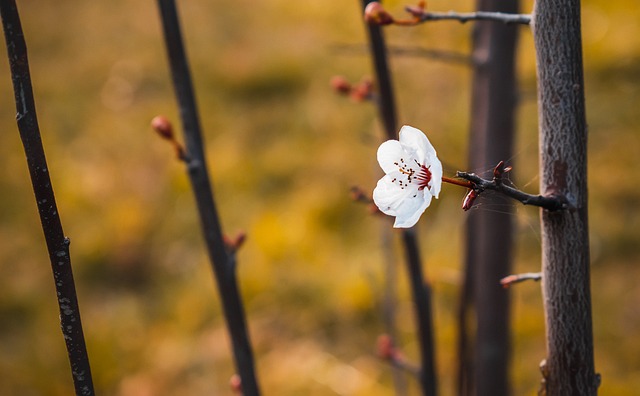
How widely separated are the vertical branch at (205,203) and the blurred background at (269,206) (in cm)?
63

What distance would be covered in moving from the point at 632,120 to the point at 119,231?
1.54m

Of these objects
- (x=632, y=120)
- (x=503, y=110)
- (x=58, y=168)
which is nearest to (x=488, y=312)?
(x=503, y=110)

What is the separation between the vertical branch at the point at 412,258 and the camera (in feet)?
2.88

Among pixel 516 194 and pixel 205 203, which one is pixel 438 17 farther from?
pixel 205 203

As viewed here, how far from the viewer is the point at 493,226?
1167 mm

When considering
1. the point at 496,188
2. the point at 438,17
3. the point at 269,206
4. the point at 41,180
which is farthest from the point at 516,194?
the point at 269,206

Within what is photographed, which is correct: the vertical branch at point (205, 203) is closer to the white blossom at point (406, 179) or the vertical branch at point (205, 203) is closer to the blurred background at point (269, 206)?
the white blossom at point (406, 179)

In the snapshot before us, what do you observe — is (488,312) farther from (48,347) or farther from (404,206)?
(48,347)

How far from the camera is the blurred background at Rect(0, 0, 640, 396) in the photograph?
1.69m

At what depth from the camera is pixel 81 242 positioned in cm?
207

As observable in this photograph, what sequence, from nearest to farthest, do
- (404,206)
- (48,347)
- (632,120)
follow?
(404,206)
(48,347)
(632,120)

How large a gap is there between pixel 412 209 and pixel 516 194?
71 millimetres

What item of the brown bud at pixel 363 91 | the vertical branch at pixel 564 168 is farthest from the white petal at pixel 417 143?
the brown bud at pixel 363 91

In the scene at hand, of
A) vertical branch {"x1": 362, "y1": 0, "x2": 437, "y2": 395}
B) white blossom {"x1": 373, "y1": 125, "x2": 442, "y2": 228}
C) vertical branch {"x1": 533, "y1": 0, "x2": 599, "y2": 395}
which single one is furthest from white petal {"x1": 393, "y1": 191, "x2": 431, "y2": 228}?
vertical branch {"x1": 362, "y1": 0, "x2": 437, "y2": 395}
